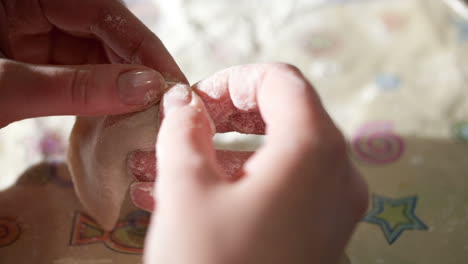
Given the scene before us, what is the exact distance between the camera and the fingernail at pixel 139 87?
467mm

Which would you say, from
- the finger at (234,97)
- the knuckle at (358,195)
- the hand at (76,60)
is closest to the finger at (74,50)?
the hand at (76,60)

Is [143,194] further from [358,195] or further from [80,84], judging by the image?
[358,195]

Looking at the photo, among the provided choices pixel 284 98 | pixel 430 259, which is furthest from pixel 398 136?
pixel 284 98

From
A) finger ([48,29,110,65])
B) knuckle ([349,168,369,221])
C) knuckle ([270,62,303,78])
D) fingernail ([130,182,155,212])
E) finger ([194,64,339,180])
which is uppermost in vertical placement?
finger ([48,29,110,65])

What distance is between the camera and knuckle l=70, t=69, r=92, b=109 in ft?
1.51

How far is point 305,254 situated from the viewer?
345 millimetres

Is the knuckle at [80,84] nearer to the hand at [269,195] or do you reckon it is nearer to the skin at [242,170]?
the skin at [242,170]

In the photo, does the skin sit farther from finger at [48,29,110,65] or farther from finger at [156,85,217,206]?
finger at [48,29,110,65]

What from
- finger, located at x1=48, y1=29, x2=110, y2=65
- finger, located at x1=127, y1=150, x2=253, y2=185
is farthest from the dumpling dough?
finger, located at x1=48, y1=29, x2=110, y2=65

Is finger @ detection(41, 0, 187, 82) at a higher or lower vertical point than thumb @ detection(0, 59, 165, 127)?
higher

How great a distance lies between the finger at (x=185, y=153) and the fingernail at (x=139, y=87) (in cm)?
4

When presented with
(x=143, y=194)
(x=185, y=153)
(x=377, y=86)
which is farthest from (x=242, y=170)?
(x=377, y=86)

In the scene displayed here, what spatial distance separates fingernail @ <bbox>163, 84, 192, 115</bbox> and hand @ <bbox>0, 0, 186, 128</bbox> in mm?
17

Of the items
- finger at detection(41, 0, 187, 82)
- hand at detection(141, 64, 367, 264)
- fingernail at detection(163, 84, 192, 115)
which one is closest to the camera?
hand at detection(141, 64, 367, 264)
